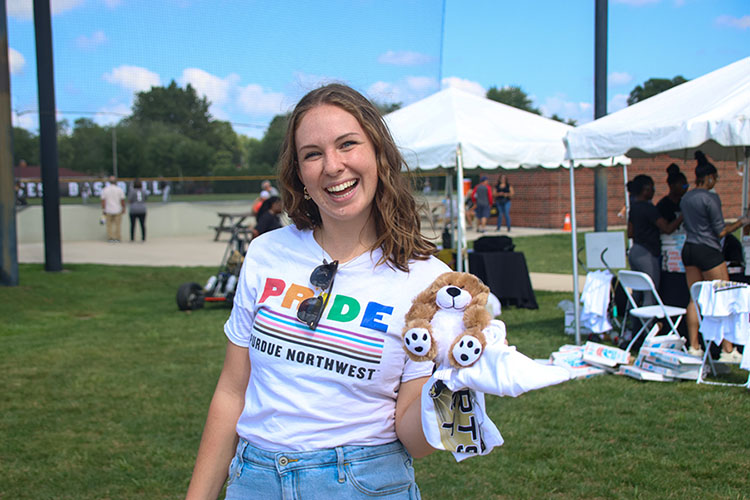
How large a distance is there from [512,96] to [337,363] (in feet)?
226

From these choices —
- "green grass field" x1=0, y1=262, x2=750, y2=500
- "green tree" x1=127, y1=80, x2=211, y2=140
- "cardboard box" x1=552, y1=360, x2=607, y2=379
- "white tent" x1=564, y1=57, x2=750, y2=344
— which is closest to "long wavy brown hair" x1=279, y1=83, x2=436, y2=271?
"green grass field" x1=0, y1=262, x2=750, y2=500

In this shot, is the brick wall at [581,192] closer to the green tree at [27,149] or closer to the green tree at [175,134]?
the green tree at [175,134]

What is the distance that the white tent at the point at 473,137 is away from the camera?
8.83 m

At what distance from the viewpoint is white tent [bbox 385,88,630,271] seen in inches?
348

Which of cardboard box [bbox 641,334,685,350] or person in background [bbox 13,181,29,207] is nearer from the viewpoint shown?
cardboard box [bbox 641,334,685,350]

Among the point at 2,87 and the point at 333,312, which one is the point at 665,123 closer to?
the point at 333,312

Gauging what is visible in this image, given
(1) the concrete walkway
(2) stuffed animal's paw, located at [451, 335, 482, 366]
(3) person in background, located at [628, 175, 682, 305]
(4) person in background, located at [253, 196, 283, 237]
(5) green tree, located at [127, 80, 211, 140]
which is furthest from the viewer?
(5) green tree, located at [127, 80, 211, 140]

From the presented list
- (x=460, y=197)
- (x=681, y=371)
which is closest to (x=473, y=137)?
(x=460, y=197)

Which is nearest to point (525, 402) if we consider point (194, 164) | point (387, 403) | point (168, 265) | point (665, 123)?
point (665, 123)

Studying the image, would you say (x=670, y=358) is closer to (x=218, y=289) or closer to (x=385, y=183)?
(x=385, y=183)

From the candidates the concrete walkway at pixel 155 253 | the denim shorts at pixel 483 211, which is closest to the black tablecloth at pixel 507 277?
the concrete walkway at pixel 155 253

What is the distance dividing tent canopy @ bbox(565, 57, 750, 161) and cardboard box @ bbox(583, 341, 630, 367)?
6.10ft

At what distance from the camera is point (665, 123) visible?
6219 mm

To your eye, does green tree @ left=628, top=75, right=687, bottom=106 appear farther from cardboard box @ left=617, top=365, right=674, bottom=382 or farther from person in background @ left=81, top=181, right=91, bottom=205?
cardboard box @ left=617, top=365, right=674, bottom=382
